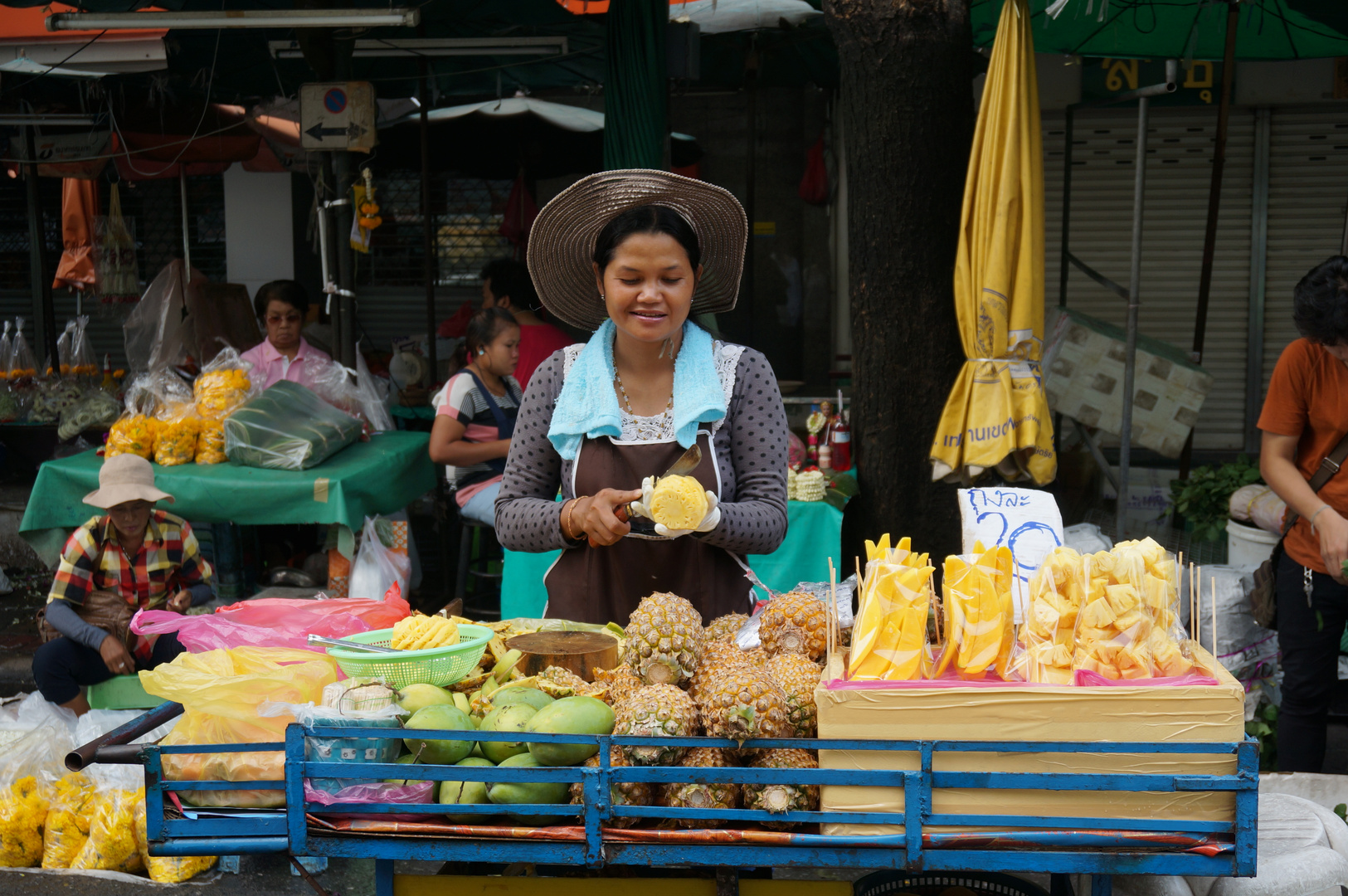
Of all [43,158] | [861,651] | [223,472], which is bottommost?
[223,472]

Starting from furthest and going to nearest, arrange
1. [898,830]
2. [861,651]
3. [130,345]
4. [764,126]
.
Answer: [764,126], [130,345], [861,651], [898,830]

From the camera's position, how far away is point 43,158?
25.5 ft

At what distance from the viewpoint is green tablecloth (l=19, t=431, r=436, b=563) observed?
4828 millimetres

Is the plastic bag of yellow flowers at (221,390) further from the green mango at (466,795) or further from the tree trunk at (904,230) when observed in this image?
the green mango at (466,795)

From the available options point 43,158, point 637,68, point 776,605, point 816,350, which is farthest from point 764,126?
point 776,605

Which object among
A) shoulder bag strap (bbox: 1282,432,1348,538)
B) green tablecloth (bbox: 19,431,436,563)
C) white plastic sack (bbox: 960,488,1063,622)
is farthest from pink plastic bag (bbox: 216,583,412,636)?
shoulder bag strap (bbox: 1282,432,1348,538)

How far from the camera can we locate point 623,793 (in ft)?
5.40

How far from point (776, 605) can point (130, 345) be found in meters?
7.66

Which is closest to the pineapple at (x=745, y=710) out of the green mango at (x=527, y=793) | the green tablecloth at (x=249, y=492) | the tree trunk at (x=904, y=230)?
the green mango at (x=527, y=793)

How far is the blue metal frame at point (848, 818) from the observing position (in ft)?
5.12

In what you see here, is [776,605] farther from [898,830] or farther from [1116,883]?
[1116,883]

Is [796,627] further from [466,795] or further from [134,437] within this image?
[134,437]

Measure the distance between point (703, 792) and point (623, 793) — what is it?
0.13m

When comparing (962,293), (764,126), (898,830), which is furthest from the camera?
(764,126)
